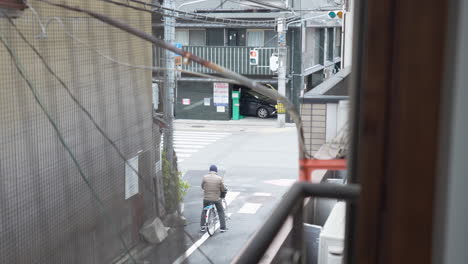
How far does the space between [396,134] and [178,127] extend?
928 centimetres

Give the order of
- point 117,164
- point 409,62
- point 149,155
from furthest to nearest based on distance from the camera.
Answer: point 149,155, point 117,164, point 409,62

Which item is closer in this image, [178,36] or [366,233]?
[366,233]

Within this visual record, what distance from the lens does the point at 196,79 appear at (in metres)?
9.14

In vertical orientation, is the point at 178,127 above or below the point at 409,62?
below

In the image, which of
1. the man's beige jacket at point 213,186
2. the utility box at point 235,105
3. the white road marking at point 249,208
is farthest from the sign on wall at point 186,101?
the man's beige jacket at point 213,186

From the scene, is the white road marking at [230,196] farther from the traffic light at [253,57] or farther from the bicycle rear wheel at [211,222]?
the traffic light at [253,57]

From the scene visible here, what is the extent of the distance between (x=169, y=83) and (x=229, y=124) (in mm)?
5518

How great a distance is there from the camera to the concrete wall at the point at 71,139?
255 centimetres

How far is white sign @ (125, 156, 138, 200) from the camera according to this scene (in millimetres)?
3740

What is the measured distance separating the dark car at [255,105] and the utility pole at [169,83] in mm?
5536

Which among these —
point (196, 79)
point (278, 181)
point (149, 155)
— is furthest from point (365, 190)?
point (196, 79)

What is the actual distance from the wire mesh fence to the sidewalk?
5.19m

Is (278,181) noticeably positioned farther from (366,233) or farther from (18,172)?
(366,233)

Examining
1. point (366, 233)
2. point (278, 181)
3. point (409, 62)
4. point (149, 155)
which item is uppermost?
point (409, 62)
